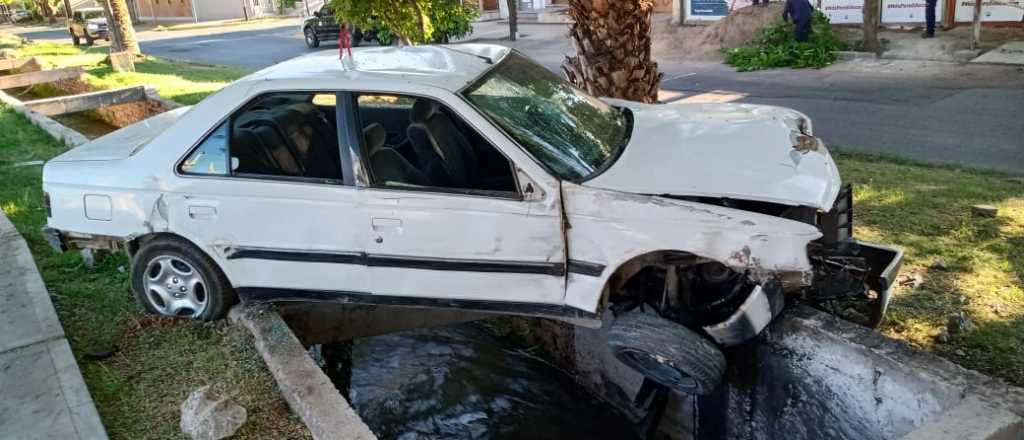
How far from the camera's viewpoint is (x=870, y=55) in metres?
16.4

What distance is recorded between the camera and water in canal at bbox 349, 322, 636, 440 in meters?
5.44

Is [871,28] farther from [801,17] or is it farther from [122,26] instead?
[122,26]

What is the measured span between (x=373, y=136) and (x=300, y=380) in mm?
1456

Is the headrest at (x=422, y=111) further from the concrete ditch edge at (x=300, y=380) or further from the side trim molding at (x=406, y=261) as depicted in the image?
the concrete ditch edge at (x=300, y=380)

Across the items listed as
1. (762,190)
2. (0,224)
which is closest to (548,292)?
(762,190)

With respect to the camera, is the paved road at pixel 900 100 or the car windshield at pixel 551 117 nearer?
the car windshield at pixel 551 117

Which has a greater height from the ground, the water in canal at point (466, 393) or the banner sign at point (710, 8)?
the banner sign at point (710, 8)

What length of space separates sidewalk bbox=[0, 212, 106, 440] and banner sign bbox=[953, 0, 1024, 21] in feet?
59.1

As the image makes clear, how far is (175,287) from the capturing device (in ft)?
16.1

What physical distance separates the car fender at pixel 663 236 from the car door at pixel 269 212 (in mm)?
1225

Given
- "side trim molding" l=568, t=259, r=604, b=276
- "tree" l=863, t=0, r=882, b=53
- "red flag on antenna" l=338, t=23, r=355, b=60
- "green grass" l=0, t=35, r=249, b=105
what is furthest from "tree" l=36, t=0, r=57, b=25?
"side trim molding" l=568, t=259, r=604, b=276

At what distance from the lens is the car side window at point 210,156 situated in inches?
180

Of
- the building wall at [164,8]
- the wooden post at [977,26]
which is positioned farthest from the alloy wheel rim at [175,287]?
the building wall at [164,8]

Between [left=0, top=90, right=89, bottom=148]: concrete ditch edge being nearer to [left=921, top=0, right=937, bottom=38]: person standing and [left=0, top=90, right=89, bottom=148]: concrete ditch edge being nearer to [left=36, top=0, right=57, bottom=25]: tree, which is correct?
[left=921, top=0, right=937, bottom=38]: person standing
